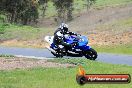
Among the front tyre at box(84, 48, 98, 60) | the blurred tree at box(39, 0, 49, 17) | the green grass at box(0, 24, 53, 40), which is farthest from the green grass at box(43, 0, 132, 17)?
the front tyre at box(84, 48, 98, 60)

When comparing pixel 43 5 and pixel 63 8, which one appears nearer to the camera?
pixel 63 8

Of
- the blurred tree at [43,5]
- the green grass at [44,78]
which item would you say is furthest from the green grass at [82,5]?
the green grass at [44,78]

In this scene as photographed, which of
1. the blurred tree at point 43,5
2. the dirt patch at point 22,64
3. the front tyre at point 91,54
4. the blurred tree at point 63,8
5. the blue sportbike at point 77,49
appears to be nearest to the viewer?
the dirt patch at point 22,64

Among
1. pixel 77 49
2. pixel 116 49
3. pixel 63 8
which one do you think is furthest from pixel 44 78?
pixel 63 8

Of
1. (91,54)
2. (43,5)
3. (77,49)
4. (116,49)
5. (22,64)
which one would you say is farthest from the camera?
(43,5)

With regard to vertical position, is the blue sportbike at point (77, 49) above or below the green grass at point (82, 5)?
above

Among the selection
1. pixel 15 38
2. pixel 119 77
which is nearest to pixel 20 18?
pixel 15 38

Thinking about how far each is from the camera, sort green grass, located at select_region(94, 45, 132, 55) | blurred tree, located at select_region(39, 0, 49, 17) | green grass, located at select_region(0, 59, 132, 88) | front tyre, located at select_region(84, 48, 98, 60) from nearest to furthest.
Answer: green grass, located at select_region(0, 59, 132, 88), front tyre, located at select_region(84, 48, 98, 60), green grass, located at select_region(94, 45, 132, 55), blurred tree, located at select_region(39, 0, 49, 17)

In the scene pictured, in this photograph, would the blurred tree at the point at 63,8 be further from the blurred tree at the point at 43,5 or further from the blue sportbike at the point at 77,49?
the blue sportbike at the point at 77,49

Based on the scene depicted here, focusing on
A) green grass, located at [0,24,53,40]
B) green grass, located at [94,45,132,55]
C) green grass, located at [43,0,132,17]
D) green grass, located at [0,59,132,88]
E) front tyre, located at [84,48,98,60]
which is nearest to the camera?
green grass, located at [0,59,132,88]

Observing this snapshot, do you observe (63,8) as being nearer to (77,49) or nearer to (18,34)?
(18,34)

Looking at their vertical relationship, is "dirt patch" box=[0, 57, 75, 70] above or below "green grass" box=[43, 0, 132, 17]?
above

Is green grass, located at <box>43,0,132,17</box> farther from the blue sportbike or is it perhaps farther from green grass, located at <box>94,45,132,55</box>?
the blue sportbike

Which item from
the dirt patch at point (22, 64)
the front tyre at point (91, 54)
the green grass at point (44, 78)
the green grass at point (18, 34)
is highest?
the green grass at point (44, 78)
